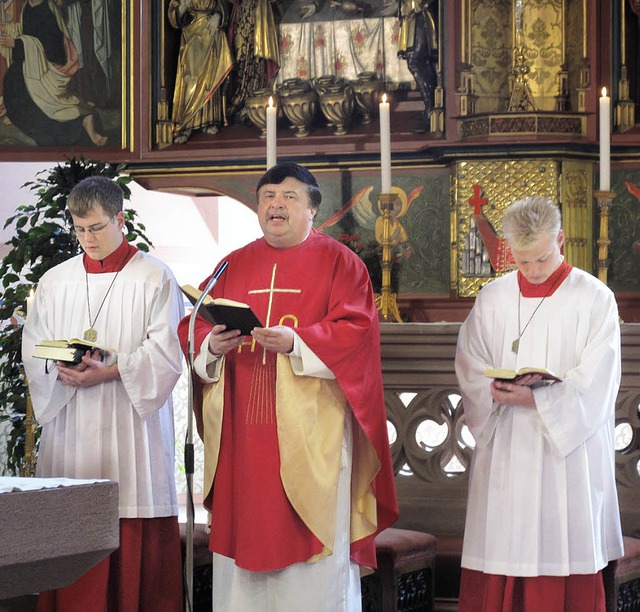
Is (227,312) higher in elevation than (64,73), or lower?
lower

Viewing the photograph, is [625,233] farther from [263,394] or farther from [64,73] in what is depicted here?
[64,73]

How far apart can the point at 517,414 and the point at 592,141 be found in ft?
6.90

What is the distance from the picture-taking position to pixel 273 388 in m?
4.69

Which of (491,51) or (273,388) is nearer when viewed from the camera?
(273,388)

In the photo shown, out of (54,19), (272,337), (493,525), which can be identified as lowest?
(493,525)

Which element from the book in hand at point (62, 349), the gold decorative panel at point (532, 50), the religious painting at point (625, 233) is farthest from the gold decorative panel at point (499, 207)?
the book in hand at point (62, 349)

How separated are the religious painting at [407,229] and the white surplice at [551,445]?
5.53 feet

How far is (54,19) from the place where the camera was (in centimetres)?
724

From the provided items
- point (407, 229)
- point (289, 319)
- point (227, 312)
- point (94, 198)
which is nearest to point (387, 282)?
point (407, 229)

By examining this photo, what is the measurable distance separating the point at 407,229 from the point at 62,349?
2.35 metres

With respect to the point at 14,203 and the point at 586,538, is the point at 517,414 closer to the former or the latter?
the point at 586,538

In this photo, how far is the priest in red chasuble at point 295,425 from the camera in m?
4.57

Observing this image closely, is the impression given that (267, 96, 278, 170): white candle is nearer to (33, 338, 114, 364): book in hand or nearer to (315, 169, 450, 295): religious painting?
(315, 169, 450, 295): religious painting

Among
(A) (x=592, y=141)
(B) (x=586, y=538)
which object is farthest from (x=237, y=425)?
(A) (x=592, y=141)
